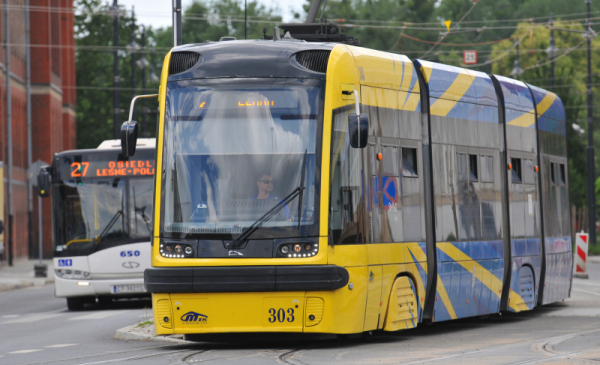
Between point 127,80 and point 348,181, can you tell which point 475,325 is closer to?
point 348,181

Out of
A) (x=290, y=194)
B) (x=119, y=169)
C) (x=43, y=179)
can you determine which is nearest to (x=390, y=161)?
(x=290, y=194)

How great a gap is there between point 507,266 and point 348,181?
15.6 feet

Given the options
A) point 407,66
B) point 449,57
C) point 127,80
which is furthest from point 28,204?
point 407,66

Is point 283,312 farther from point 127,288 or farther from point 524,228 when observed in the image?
point 127,288

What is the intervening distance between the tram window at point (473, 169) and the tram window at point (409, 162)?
167cm

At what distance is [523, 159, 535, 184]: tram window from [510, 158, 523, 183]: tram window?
195 millimetres

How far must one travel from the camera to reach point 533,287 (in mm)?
16953

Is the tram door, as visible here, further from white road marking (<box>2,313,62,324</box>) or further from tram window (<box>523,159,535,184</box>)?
white road marking (<box>2,313,62,324</box>)

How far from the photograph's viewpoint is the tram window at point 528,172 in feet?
56.2

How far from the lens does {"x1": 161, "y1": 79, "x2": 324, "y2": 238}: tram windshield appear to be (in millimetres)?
11711

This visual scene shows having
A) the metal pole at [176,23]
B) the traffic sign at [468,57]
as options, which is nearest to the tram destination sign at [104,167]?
the metal pole at [176,23]

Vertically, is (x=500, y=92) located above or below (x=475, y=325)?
above

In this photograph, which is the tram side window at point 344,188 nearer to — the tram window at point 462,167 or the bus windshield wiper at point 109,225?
the tram window at point 462,167

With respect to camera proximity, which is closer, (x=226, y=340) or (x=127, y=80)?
(x=226, y=340)
